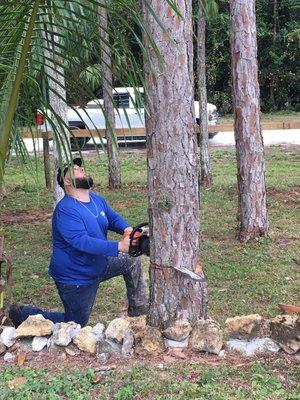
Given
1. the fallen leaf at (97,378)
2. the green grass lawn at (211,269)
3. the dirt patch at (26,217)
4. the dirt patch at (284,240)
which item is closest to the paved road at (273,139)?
the green grass lawn at (211,269)

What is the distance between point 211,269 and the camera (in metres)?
6.17

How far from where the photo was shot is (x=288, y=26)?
2838 cm

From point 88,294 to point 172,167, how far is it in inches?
54.0

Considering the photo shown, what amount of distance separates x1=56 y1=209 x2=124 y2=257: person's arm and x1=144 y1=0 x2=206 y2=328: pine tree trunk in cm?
49

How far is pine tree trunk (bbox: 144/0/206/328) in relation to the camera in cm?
332

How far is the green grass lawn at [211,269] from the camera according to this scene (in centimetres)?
298

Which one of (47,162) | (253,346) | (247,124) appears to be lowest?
(253,346)

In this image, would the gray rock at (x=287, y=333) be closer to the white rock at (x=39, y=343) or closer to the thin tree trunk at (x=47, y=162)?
the white rock at (x=39, y=343)

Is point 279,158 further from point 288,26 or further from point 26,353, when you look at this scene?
point 288,26

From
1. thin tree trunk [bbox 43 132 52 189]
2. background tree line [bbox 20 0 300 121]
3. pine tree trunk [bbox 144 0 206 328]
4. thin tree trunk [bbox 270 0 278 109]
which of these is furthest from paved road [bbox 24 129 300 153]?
pine tree trunk [bbox 144 0 206 328]

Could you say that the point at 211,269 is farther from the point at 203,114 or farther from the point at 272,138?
the point at 272,138

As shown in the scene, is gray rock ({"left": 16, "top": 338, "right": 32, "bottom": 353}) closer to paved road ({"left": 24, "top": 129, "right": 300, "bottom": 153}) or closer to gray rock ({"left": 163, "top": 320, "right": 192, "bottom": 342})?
gray rock ({"left": 163, "top": 320, "right": 192, "bottom": 342})

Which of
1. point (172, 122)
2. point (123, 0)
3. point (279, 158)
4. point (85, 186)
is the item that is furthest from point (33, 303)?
point (279, 158)

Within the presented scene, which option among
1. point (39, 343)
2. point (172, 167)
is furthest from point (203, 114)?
point (39, 343)
